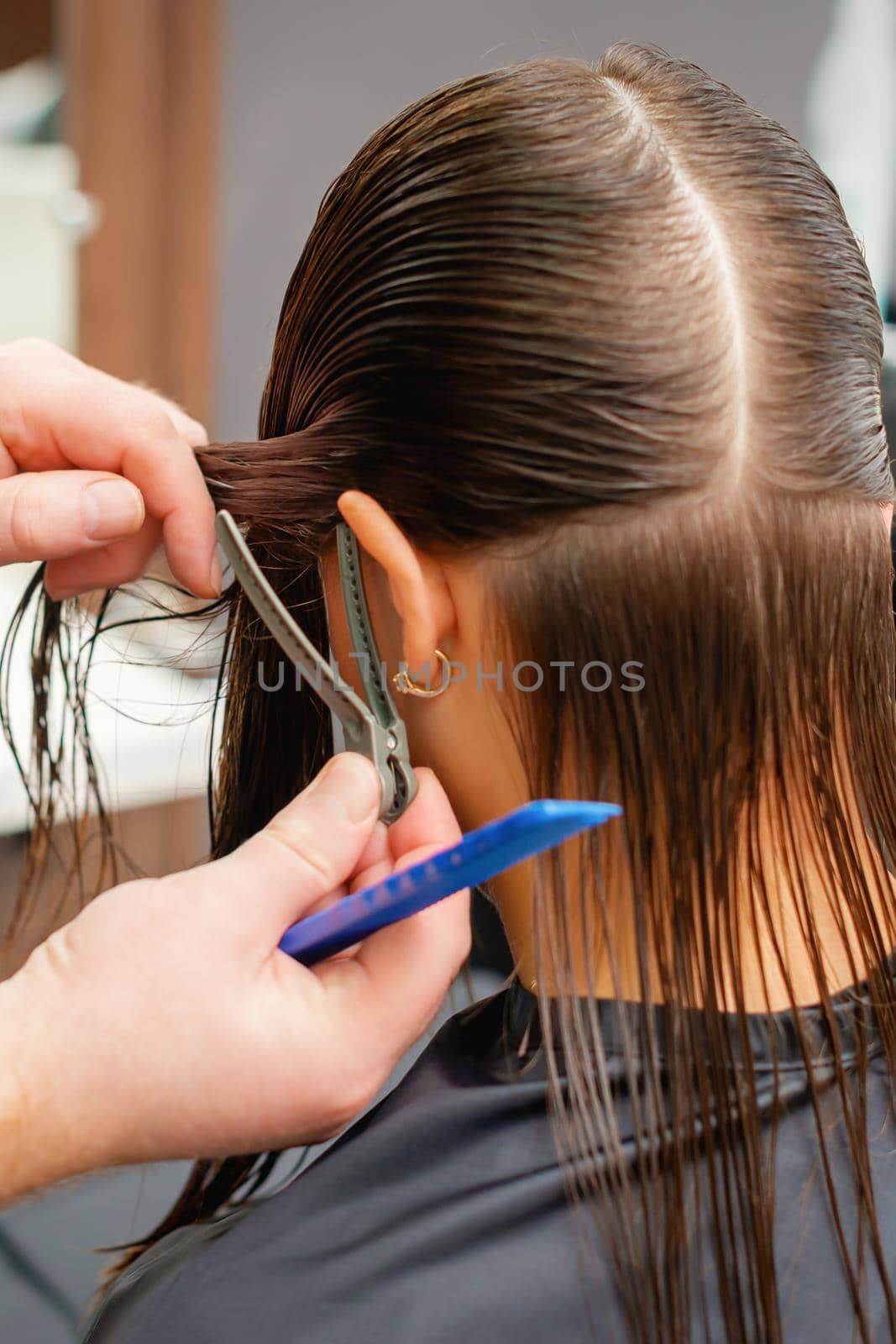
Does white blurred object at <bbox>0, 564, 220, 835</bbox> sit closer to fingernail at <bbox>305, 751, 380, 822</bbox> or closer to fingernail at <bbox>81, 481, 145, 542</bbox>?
fingernail at <bbox>81, 481, 145, 542</bbox>

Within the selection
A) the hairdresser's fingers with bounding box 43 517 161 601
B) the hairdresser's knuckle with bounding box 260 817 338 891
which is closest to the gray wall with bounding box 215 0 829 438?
the hairdresser's fingers with bounding box 43 517 161 601

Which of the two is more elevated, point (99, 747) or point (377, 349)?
point (377, 349)

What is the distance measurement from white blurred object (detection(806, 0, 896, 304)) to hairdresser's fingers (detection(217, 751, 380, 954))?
1.63 m

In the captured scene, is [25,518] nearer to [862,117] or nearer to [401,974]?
[401,974]

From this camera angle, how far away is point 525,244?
0.52 metres

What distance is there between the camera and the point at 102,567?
30.6 inches

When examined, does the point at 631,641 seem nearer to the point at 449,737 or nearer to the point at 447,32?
the point at 449,737

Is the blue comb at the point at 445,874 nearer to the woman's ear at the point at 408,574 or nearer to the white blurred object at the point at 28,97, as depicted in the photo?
the woman's ear at the point at 408,574

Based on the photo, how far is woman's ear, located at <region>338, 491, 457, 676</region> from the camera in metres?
0.58

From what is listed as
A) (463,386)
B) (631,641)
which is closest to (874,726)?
(631,641)

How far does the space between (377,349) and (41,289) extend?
1191 millimetres

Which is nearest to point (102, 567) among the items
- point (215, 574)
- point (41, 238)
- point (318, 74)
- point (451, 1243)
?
point (215, 574)

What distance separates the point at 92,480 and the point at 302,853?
0.96ft

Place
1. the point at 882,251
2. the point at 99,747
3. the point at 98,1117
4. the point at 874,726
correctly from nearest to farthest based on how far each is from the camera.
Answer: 1. the point at 98,1117
2. the point at 874,726
3. the point at 99,747
4. the point at 882,251
